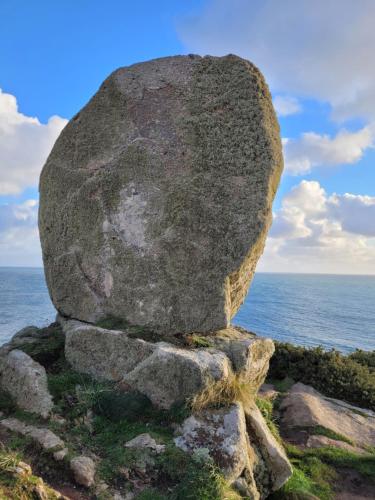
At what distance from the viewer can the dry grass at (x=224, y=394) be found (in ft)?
24.2

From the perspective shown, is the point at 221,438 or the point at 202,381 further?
the point at 202,381

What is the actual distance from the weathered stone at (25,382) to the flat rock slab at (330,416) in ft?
20.6

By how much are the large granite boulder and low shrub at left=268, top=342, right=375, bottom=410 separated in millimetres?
6181

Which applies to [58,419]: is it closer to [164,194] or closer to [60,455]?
[60,455]

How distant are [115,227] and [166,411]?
12.9 ft

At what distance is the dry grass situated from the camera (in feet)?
24.2

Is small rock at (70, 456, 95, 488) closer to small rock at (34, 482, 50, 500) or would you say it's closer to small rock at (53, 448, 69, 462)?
small rock at (53, 448, 69, 462)

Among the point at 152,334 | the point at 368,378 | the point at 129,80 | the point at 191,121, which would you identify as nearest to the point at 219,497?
the point at 152,334

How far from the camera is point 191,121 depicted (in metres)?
9.41

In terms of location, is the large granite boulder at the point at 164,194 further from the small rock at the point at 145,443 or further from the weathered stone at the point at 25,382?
the small rock at the point at 145,443

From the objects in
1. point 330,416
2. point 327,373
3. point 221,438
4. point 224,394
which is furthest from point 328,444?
point 327,373

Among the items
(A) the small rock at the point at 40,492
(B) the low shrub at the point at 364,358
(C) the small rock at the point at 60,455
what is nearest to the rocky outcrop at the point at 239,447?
(C) the small rock at the point at 60,455

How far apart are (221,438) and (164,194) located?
4.79 m

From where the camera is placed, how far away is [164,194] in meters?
9.05
